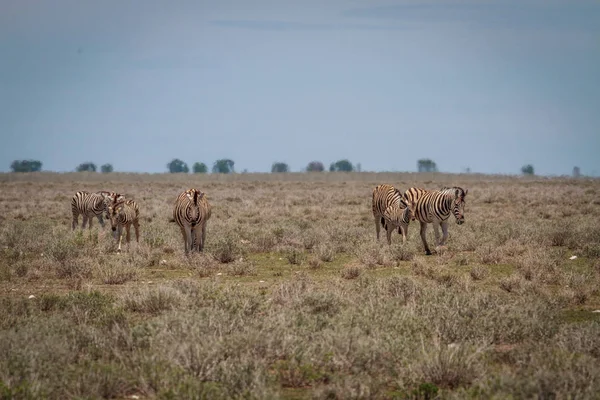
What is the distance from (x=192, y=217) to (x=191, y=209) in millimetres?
220

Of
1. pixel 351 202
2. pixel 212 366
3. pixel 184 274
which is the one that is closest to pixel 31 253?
pixel 184 274

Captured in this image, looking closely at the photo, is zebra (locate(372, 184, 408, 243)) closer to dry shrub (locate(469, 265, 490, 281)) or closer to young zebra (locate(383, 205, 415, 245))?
young zebra (locate(383, 205, 415, 245))

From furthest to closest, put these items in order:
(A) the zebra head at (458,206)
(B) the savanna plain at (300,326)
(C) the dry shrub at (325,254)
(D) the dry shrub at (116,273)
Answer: (A) the zebra head at (458,206), (C) the dry shrub at (325,254), (D) the dry shrub at (116,273), (B) the savanna plain at (300,326)

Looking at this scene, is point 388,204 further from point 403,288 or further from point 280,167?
point 280,167

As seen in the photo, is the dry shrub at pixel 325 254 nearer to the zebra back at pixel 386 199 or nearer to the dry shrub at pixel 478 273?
the zebra back at pixel 386 199

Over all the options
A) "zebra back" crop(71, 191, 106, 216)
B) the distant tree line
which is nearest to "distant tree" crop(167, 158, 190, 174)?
the distant tree line

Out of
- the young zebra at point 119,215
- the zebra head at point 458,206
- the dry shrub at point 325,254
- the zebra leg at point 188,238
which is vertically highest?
the zebra head at point 458,206

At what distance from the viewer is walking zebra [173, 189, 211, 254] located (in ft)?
61.3

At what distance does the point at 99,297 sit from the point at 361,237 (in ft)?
41.5

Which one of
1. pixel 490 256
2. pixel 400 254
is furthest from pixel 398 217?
pixel 490 256

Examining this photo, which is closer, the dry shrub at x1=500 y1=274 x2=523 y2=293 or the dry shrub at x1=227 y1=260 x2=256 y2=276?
the dry shrub at x1=500 y1=274 x2=523 y2=293

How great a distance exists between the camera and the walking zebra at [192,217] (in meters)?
18.7

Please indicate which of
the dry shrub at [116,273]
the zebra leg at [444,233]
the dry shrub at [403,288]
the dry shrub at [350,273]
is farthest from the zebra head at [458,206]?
the dry shrub at [116,273]

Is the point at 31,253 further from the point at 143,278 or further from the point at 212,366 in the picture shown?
the point at 212,366
